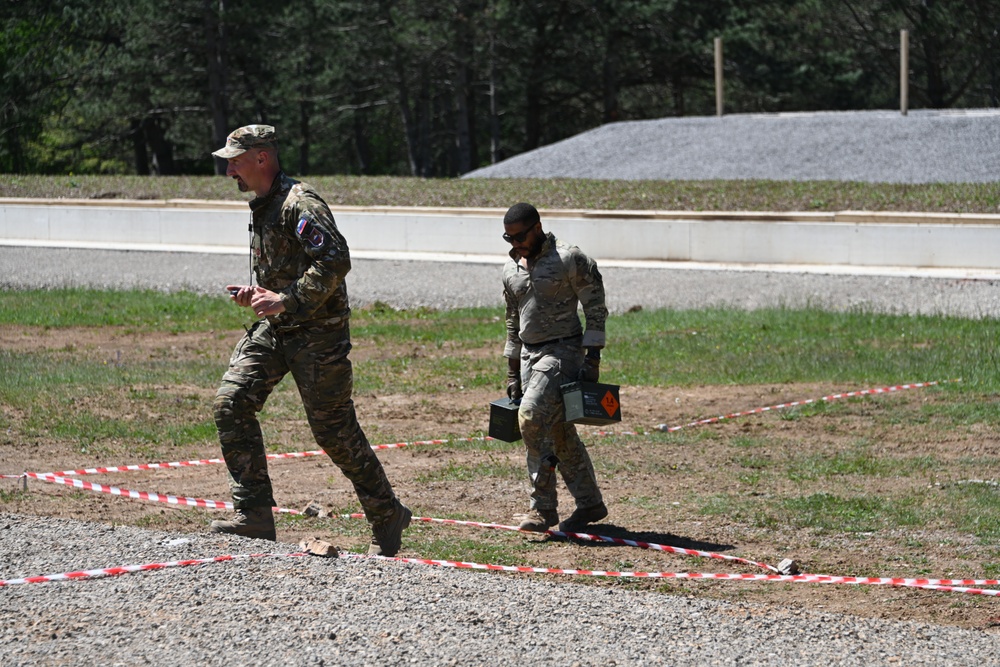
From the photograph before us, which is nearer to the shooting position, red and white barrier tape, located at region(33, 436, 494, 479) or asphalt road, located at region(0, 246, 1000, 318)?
red and white barrier tape, located at region(33, 436, 494, 479)

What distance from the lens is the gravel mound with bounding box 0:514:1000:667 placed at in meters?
4.68

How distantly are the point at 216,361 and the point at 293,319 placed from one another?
7.45m

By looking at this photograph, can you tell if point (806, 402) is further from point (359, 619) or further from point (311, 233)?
point (359, 619)

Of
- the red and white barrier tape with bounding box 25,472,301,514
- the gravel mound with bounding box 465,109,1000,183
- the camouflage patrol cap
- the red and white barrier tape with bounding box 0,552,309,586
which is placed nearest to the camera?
the red and white barrier tape with bounding box 0,552,309,586

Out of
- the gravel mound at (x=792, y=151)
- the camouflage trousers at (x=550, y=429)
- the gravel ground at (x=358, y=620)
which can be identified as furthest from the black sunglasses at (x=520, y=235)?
the gravel mound at (x=792, y=151)

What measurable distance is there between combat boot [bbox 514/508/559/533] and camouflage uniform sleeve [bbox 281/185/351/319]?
195 centimetres

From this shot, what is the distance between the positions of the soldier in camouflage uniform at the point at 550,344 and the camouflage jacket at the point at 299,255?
1106 mm

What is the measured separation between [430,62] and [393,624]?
41.0m

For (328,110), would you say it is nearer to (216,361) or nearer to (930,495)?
(216,361)

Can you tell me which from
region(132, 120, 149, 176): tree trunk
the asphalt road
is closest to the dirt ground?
the asphalt road

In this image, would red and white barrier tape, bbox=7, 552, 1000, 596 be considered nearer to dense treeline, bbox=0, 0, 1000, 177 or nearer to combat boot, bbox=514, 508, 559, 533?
combat boot, bbox=514, 508, 559, 533

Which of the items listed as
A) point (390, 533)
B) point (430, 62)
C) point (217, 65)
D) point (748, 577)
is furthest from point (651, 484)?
point (430, 62)

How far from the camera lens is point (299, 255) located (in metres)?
6.33

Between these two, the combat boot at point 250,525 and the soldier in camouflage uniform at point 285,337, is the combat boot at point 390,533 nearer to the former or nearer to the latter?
the soldier in camouflage uniform at point 285,337
